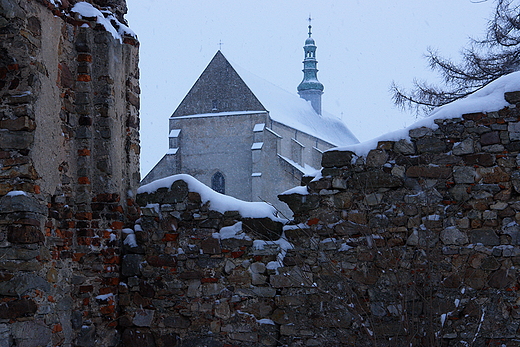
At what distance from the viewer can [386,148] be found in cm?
576

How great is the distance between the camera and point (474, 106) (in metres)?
5.49

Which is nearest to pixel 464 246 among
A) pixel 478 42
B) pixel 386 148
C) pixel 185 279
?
pixel 386 148

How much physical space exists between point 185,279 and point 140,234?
0.71m

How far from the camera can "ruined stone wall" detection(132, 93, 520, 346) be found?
5.31m

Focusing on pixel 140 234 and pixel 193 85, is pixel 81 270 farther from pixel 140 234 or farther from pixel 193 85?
pixel 193 85

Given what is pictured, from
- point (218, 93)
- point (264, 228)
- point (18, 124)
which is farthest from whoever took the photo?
point (218, 93)

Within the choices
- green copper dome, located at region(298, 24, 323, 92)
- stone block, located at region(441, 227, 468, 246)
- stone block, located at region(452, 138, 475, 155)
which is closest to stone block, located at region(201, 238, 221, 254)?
stone block, located at region(441, 227, 468, 246)

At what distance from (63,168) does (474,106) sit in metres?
4.01

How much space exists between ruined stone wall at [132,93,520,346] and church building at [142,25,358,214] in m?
22.8

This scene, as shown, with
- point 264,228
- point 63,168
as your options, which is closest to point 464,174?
point 264,228

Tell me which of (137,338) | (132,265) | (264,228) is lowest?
(137,338)

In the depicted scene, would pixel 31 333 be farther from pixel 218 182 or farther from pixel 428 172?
pixel 218 182

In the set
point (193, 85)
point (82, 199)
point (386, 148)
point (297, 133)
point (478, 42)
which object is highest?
point (193, 85)

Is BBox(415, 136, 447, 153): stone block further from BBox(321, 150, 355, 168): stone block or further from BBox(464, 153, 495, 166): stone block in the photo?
BBox(321, 150, 355, 168): stone block
